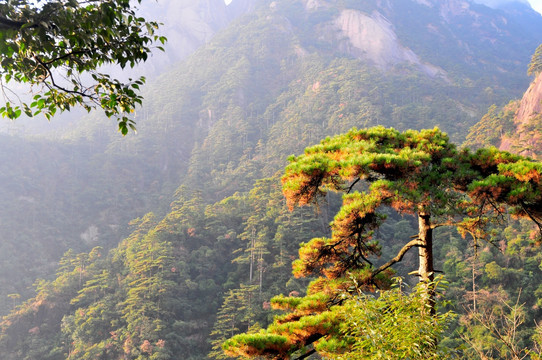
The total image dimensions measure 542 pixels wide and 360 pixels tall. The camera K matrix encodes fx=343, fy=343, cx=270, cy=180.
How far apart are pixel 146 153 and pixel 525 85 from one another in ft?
220

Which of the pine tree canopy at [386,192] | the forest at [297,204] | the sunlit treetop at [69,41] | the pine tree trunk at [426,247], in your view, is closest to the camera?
the sunlit treetop at [69,41]

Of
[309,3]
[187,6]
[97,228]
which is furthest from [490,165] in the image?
[187,6]

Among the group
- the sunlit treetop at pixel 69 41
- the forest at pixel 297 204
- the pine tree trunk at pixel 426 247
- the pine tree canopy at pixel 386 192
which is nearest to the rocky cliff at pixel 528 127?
the forest at pixel 297 204

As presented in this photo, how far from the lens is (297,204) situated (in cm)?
414

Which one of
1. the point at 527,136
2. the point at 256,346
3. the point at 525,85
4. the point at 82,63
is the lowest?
the point at 256,346

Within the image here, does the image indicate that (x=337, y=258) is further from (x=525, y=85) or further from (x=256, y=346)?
(x=525, y=85)

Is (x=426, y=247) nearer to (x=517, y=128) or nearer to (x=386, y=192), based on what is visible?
(x=386, y=192)

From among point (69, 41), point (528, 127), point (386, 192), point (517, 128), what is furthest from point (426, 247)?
point (517, 128)

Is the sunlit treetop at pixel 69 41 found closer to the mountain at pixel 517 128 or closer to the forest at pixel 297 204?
the forest at pixel 297 204

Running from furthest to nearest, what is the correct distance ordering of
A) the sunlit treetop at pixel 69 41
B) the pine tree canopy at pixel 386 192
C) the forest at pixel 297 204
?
1. the forest at pixel 297 204
2. the pine tree canopy at pixel 386 192
3. the sunlit treetop at pixel 69 41

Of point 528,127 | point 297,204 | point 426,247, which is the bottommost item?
point 426,247

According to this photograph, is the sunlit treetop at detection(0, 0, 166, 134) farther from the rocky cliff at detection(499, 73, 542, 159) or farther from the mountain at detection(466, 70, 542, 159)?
the mountain at detection(466, 70, 542, 159)

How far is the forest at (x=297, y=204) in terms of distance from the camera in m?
3.76

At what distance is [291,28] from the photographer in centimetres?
8225
